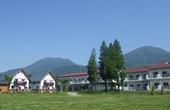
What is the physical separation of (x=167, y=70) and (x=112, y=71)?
2005 centimetres

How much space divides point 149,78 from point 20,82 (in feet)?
125

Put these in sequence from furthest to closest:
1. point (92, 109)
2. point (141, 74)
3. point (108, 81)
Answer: point (141, 74) < point (108, 81) < point (92, 109)

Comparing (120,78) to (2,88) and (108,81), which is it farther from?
(2,88)

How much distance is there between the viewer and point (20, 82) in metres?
125

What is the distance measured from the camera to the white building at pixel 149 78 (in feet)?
365

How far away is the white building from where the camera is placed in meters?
111

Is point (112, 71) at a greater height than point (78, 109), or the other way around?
point (112, 71)

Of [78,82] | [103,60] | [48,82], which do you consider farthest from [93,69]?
[78,82]

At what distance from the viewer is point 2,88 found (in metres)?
123

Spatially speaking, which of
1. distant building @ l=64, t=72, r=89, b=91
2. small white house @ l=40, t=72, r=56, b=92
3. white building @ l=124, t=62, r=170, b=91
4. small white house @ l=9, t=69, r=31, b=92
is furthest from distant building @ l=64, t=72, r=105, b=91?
white building @ l=124, t=62, r=170, b=91

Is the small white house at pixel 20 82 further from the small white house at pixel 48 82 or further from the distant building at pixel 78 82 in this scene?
the distant building at pixel 78 82

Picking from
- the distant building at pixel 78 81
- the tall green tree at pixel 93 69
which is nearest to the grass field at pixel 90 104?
the tall green tree at pixel 93 69

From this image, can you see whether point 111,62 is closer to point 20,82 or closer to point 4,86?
point 20,82

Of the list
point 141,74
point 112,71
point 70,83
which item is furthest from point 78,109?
point 70,83
